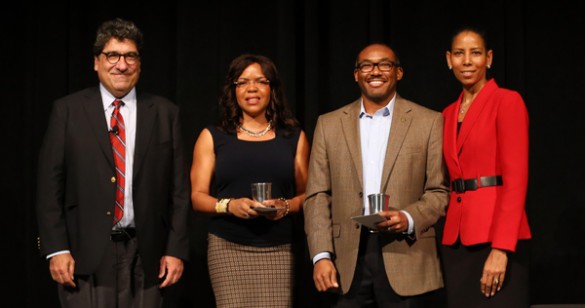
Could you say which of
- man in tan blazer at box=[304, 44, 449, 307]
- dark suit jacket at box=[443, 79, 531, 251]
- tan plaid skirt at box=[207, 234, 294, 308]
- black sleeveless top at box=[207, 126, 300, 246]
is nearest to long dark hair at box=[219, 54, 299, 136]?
black sleeveless top at box=[207, 126, 300, 246]

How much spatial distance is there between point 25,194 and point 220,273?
1.84 metres

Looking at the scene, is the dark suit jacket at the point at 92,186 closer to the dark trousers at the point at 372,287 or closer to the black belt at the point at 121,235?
the black belt at the point at 121,235

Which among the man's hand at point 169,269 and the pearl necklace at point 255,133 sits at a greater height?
the pearl necklace at point 255,133

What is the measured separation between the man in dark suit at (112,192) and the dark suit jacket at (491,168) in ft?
4.00

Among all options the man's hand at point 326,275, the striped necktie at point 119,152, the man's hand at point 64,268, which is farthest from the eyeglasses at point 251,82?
the man's hand at point 64,268

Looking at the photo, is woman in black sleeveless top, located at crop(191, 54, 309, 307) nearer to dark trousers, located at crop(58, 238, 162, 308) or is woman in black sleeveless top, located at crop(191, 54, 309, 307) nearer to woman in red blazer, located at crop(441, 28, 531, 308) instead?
dark trousers, located at crop(58, 238, 162, 308)

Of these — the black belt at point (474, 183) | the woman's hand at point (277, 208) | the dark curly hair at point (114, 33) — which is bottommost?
the woman's hand at point (277, 208)

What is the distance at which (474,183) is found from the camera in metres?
3.58

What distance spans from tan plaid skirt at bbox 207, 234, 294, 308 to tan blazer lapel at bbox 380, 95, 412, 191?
2.22 feet

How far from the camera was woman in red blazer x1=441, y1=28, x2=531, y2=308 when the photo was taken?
3484 millimetres

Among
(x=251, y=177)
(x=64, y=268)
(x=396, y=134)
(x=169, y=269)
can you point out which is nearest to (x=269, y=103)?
(x=251, y=177)

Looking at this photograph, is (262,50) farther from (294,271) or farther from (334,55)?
(294,271)

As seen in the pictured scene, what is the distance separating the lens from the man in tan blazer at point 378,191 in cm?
344

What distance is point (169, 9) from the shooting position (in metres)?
5.17
